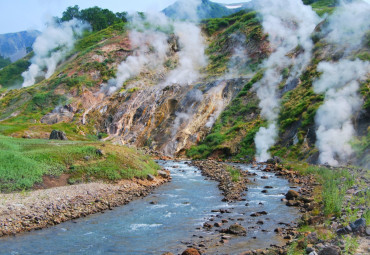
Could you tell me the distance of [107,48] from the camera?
72062mm

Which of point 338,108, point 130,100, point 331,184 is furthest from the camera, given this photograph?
point 130,100

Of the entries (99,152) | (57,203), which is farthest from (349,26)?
(57,203)

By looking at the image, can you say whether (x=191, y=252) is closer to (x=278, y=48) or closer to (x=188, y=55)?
(x=278, y=48)

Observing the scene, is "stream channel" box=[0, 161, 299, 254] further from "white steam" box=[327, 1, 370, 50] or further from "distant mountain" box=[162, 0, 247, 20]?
"distant mountain" box=[162, 0, 247, 20]

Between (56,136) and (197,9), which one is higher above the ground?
(197,9)

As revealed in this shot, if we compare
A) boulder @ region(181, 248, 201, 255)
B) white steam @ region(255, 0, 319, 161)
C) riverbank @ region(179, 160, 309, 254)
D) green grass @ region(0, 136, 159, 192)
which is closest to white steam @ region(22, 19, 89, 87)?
white steam @ region(255, 0, 319, 161)

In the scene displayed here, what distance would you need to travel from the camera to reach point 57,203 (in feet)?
52.6

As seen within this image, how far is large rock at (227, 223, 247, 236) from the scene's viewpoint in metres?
12.7

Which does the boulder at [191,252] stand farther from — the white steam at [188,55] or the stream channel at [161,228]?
the white steam at [188,55]

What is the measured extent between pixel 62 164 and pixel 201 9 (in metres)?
124

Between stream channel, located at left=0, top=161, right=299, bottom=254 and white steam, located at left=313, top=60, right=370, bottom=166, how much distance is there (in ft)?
32.4

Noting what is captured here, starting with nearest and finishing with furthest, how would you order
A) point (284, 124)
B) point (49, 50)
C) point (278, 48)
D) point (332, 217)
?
point (332, 217)
point (284, 124)
point (278, 48)
point (49, 50)

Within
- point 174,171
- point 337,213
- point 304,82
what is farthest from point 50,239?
point 304,82

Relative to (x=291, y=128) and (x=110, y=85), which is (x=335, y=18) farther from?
(x=110, y=85)
